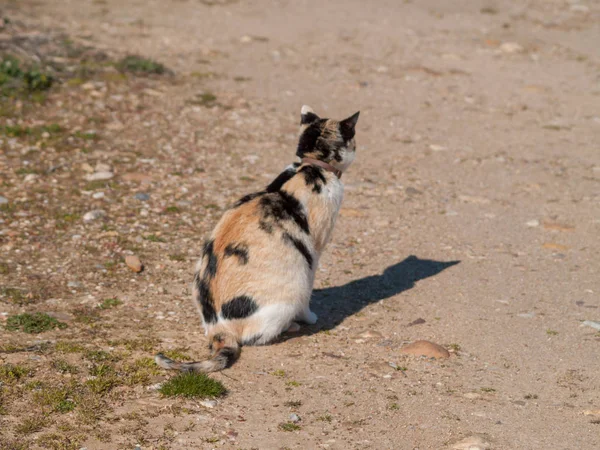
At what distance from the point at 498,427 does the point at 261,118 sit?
6865 mm

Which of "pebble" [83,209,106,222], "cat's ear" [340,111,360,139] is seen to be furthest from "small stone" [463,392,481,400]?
"pebble" [83,209,106,222]

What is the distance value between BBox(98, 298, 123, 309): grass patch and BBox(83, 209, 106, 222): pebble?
5.42ft

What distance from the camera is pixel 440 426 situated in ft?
16.9

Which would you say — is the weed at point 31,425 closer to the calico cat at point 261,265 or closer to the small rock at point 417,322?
the calico cat at point 261,265

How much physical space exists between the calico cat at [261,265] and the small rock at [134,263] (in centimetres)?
132

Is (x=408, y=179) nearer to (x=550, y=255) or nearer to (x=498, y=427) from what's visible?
(x=550, y=255)

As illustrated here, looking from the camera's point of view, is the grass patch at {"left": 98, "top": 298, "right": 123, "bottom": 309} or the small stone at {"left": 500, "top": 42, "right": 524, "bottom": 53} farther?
the small stone at {"left": 500, "top": 42, "right": 524, "bottom": 53}

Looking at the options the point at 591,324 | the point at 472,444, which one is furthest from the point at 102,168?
the point at 472,444

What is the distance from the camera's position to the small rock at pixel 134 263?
7336mm

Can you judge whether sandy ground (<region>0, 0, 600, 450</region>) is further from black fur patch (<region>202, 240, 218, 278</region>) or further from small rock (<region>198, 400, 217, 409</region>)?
black fur patch (<region>202, 240, 218, 278</region>)

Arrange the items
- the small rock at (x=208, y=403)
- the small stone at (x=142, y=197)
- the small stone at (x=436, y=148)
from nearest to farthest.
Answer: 1. the small rock at (x=208, y=403)
2. the small stone at (x=142, y=197)
3. the small stone at (x=436, y=148)

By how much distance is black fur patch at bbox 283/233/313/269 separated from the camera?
602 cm

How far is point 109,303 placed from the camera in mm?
6715

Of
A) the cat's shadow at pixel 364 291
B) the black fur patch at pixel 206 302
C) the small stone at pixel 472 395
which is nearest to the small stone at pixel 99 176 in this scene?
the cat's shadow at pixel 364 291
